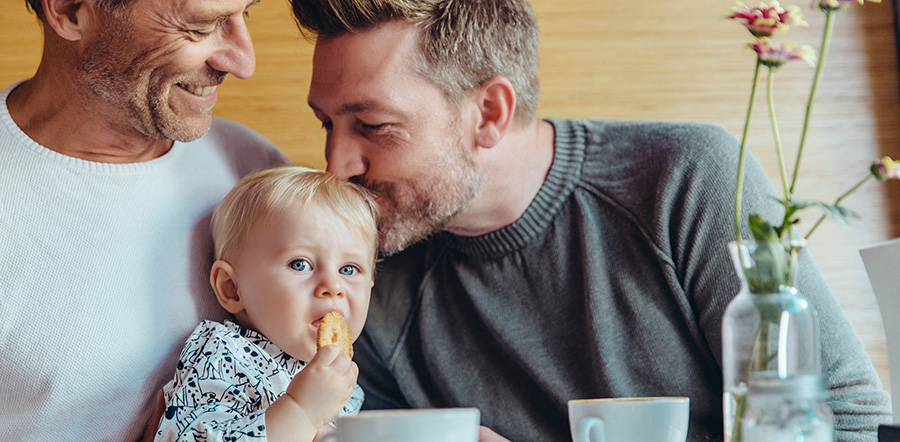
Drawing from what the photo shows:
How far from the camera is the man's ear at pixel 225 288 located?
1237mm

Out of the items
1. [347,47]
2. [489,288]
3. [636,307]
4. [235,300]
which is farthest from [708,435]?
[347,47]

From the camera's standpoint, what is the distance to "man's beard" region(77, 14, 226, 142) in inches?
48.2

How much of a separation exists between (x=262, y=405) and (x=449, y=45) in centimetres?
75

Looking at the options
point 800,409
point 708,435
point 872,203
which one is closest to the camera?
point 800,409

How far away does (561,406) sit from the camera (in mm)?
1439

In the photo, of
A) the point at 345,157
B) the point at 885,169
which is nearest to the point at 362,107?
the point at 345,157

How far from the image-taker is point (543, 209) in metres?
1.51

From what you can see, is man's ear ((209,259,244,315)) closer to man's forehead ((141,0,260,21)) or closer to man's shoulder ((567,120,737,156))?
man's forehead ((141,0,260,21))

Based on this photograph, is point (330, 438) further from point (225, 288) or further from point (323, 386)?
point (225, 288)

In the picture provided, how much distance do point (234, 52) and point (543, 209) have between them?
624 mm

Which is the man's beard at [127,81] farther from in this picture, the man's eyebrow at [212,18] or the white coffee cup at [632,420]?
the white coffee cup at [632,420]

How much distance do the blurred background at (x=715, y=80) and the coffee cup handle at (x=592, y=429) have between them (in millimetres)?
1322

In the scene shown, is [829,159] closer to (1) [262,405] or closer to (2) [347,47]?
(2) [347,47]

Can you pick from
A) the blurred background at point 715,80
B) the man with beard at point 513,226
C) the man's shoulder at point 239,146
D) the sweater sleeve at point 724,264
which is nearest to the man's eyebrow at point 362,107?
the man with beard at point 513,226
